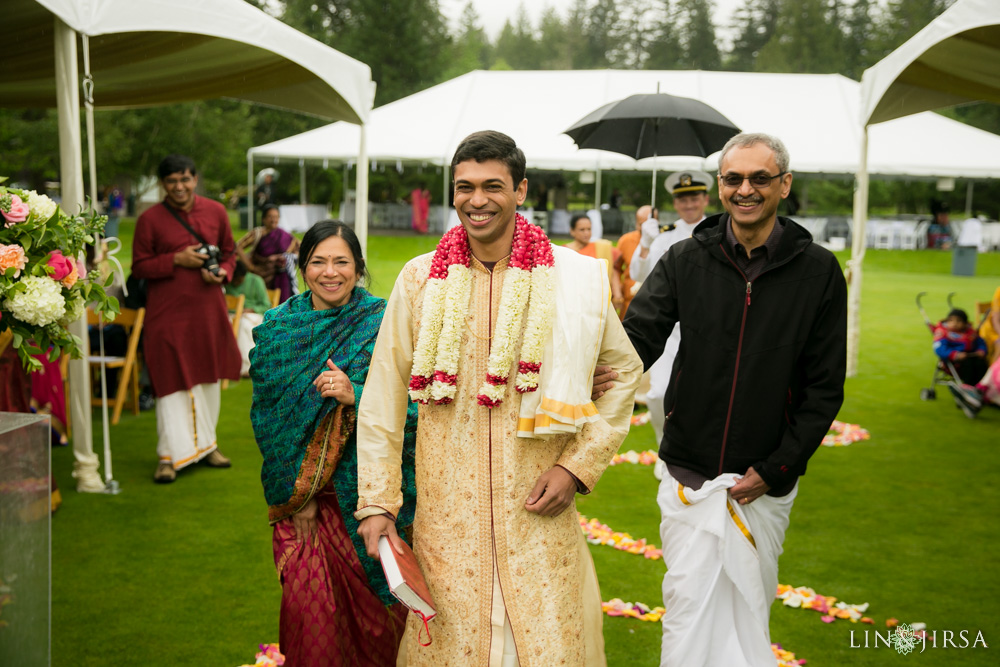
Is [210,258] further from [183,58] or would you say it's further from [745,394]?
[745,394]

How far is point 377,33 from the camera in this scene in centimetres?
4806

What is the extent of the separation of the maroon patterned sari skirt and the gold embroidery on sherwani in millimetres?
624

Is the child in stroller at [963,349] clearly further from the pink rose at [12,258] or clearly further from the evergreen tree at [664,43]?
the evergreen tree at [664,43]

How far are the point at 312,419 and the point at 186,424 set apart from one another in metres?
3.61

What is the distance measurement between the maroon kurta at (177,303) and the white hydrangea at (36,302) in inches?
109

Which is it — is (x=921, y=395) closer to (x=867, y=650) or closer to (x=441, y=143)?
(x=867, y=650)

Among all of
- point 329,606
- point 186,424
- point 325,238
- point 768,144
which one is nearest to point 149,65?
point 186,424

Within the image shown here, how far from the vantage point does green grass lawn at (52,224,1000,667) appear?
4164 mm

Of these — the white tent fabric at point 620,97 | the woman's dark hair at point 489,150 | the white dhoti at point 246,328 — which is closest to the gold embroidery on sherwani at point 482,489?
the woman's dark hair at point 489,150

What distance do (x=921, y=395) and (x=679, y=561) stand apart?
24.5 ft

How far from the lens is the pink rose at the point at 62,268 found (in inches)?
146

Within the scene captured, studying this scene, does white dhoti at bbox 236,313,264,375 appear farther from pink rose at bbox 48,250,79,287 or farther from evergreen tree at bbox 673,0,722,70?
evergreen tree at bbox 673,0,722,70

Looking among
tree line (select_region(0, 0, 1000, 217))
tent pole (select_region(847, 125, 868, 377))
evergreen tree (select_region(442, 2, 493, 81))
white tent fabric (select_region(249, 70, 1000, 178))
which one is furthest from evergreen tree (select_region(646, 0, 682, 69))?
tent pole (select_region(847, 125, 868, 377))

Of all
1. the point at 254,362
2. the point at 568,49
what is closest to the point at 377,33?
the point at 568,49
